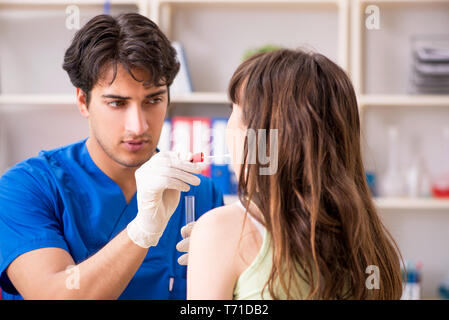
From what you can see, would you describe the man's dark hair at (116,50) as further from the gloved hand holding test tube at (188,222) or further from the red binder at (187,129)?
the red binder at (187,129)

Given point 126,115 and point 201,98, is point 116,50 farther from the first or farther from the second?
point 201,98

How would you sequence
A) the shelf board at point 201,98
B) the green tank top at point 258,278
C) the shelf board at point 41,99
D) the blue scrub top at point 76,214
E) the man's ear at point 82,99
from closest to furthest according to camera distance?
the green tank top at point 258,278 → the blue scrub top at point 76,214 → the man's ear at point 82,99 → the shelf board at point 41,99 → the shelf board at point 201,98

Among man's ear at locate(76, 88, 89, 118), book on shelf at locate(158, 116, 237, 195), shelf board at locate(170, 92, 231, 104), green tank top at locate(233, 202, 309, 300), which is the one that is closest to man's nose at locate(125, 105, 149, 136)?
man's ear at locate(76, 88, 89, 118)

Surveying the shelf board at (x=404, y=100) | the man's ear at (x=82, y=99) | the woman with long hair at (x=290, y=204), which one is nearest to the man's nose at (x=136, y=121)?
the man's ear at (x=82, y=99)

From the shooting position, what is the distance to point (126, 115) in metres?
0.98

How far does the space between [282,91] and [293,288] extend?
0.25m

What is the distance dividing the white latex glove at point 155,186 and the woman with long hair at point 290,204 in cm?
14

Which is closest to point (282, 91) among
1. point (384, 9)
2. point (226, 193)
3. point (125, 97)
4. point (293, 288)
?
point (293, 288)

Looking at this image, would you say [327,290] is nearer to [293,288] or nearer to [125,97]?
[293,288]

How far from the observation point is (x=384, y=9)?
1953 millimetres

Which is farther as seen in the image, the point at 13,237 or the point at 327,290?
the point at 13,237

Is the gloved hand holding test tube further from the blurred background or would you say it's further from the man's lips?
the blurred background

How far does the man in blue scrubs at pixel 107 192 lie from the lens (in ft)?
2.66

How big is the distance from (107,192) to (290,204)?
54 cm
